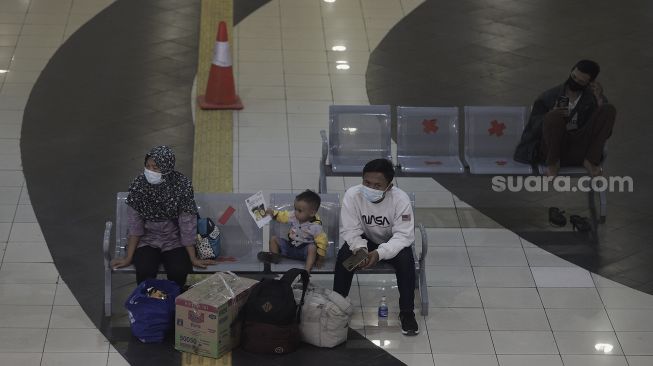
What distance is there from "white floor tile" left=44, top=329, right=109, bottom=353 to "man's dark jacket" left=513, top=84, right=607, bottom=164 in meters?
4.25

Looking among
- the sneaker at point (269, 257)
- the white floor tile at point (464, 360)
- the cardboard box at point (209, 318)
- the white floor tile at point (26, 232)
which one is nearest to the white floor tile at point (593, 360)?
the white floor tile at point (464, 360)

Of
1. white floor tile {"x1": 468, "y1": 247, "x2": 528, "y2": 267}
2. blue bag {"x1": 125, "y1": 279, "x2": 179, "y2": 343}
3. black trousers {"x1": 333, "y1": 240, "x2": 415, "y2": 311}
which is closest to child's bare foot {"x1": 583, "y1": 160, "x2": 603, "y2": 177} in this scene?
white floor tile {"x1": 468, "y1": 247, "x2": 528, "y2": 267}

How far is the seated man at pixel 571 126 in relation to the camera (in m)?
10.3

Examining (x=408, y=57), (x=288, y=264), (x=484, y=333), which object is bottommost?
→ (x=484, y=333)

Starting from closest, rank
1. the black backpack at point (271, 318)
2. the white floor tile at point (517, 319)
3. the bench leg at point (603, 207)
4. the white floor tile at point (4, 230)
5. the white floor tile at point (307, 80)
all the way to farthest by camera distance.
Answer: the black backpack at point (271, 318) → the white floor tile at point (517, 319) → the white floor tile at point (4, 230) → the bench leg at point (603, 207) → the white floor tile at point (307, 80)

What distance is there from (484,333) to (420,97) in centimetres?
460

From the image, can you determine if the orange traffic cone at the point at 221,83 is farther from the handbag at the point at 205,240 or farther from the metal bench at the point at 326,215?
the handbag at the point at 205,240

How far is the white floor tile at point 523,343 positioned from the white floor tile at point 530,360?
4 cm

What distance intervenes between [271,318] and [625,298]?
3027 millimetres

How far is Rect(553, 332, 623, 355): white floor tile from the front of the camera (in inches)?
337

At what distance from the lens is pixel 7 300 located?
8883 millimetres

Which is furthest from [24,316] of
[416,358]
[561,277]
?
[561,277]

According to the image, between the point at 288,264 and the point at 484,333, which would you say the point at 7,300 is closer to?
the point at 288,264

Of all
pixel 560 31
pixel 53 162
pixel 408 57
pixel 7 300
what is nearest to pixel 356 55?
pixel 408 57
